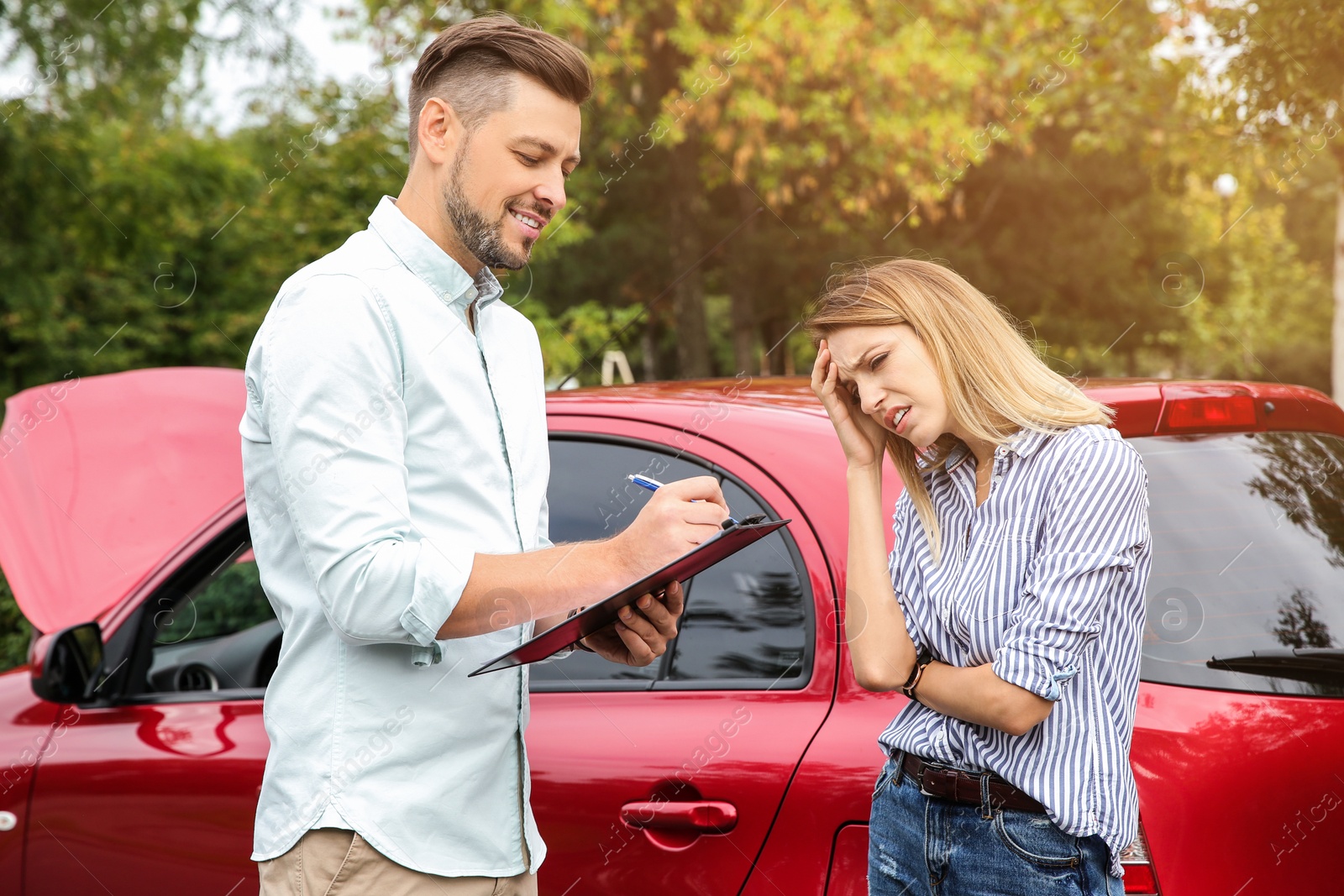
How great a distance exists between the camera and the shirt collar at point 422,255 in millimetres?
1817

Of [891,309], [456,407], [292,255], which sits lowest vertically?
[456,407]

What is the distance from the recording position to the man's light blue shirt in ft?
4.99

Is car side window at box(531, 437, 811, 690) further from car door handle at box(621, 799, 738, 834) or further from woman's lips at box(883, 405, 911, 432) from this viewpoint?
woman's lips at box(883, 405, 911, 432)

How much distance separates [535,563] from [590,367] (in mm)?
13185

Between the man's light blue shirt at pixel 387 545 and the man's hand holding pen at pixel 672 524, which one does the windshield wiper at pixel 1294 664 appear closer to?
the man's hand holding pen at pixel 672 524

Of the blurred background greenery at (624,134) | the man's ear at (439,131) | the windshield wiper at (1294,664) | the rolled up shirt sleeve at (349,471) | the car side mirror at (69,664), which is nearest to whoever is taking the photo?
the rolled up shirt sleeve at (349,471)

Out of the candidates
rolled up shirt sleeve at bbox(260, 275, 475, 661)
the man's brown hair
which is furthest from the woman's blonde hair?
rolled up shirt sleeve at bbox(260, 275, 475, 661)

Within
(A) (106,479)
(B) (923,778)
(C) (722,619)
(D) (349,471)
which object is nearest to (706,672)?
(C) (722,619)

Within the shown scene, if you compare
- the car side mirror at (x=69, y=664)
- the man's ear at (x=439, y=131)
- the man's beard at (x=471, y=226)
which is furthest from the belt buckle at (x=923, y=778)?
the car side mirror at (x=69, y=664)

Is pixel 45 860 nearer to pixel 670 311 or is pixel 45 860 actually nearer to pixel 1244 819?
pixel 1244 819

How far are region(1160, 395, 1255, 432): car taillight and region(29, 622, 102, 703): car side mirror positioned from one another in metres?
2.36

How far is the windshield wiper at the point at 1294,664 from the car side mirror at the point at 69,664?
233cm

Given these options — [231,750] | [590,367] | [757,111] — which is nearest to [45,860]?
[231,750]

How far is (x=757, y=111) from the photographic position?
10.5 m
